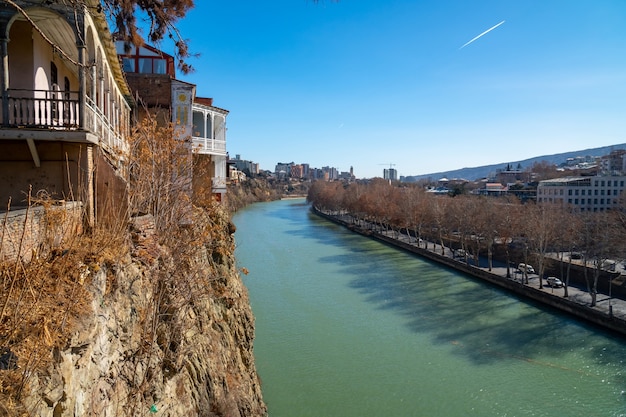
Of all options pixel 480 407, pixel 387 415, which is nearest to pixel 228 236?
pixel 387 415

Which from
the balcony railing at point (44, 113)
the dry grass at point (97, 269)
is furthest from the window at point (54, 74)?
the dry grass at point (97, 269)

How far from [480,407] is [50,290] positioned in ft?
35.4

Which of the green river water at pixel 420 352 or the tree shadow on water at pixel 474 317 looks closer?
the green river water at pixel 420 352

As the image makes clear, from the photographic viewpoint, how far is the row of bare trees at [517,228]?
21.6 m

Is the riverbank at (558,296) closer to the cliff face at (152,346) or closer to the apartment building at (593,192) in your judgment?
the cliff face at (152,346)

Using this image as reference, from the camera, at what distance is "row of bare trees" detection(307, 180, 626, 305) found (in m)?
21.6

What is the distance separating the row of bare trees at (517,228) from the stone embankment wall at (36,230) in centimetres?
2054

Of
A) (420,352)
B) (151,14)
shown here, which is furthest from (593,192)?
(151,14)

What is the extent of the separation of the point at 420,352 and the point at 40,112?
41.9ft

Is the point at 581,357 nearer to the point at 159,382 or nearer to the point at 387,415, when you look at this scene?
the point at 387,415

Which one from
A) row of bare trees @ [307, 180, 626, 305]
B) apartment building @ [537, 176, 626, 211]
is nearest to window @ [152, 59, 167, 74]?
row of bare trees @ [307, 180, 626, 305]

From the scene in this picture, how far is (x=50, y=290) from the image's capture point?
3.83 metres

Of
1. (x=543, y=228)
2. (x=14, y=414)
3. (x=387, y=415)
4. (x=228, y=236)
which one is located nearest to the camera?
(x=14, y=414)

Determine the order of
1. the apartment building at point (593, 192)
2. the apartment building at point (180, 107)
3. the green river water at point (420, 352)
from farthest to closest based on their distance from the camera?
the apartment building at point (593, 192)
the apartment building at point (180, 107)
the green river water at point (420, 352)
